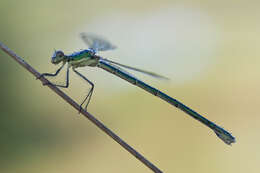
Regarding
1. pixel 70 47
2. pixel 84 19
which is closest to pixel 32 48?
pixel 70 47

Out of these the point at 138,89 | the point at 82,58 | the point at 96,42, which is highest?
the point at 96,42

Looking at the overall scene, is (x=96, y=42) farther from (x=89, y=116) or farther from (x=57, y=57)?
(x=89, y=116)

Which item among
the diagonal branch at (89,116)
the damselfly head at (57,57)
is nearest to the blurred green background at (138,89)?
the damselfly head at (57,57)

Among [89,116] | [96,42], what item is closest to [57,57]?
[96,42]

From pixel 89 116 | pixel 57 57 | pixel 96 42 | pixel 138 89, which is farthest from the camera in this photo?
pixel 138 89

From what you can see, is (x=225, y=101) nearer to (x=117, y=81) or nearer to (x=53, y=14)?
(x=117, y=81)

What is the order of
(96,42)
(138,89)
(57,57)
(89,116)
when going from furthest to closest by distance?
(138,89), (96,42), (57,57), (89,116)
